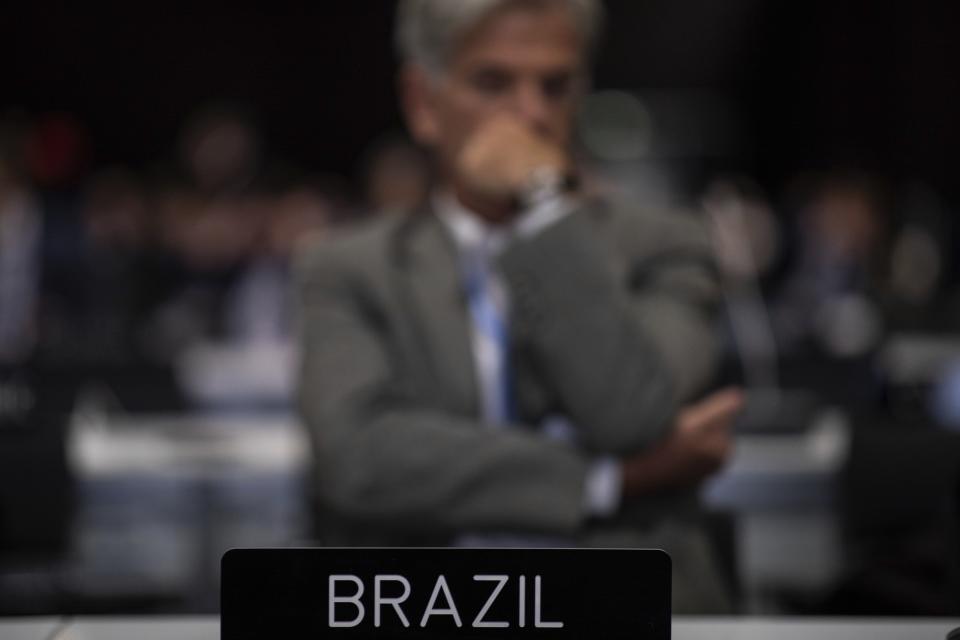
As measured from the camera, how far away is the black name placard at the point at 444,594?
36.9 inches

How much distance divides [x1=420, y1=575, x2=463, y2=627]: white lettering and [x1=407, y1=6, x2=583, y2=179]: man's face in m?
0.87

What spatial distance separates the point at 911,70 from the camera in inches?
406

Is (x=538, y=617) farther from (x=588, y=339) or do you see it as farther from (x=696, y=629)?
(x=588, y=339)

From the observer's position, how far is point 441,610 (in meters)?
0.94

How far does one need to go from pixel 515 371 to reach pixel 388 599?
0.81m

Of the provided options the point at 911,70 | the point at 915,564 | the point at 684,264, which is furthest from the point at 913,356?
the point at 911,70

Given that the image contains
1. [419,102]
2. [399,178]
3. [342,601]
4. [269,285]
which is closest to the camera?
[342,601]

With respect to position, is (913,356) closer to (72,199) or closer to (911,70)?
(911,70)

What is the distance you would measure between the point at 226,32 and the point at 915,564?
1043 cm

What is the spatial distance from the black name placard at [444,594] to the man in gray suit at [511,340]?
624mm

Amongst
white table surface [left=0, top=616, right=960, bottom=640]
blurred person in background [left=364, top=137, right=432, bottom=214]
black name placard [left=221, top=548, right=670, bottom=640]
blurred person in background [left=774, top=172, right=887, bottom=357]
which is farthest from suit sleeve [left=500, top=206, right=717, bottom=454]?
blurred person in background [left=774, top=172, right=887, bottom=357]

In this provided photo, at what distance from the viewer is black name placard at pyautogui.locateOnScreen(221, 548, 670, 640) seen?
0.94 metres

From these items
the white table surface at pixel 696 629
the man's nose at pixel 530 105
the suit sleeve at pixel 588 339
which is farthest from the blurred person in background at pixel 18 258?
the white table surface at pixel 696 629

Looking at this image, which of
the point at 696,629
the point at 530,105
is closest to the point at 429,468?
the point at 530,105
